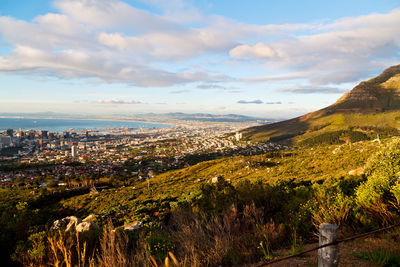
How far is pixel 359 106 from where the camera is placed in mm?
167625

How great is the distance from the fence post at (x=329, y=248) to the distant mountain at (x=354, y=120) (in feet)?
388

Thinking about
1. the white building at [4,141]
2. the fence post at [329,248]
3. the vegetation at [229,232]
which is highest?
the fence post at [329,248]

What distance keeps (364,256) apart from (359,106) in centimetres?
20771

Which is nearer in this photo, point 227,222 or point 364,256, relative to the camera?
point 364,256

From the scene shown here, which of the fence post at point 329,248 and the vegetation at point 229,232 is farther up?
the fence post at point 329,248

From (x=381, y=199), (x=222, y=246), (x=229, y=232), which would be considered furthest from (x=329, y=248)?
(x=381, y=199)

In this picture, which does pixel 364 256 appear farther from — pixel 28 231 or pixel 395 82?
pixel 395 82

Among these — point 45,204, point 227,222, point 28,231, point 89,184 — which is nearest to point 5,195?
point 45,204

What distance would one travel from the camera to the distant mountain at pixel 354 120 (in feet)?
380

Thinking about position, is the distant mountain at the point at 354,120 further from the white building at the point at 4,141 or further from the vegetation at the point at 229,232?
the white building at the point at 4,141

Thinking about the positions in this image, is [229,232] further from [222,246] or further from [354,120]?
[354,120]

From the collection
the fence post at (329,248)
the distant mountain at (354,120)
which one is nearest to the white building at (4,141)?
the distant mountain at (354,120)

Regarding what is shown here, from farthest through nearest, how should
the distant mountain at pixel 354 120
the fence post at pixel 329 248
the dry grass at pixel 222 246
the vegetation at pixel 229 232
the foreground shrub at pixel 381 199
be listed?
the distant mountain at pixel 354 120
the foreground shrub at pixel 381 199
the dry grass at pixel 222 246
the vegetation at pixel 229 232
the fence post at pixel 329 248

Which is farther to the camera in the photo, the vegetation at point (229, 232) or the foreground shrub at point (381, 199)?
the foreground shrub at point (381, 199)
